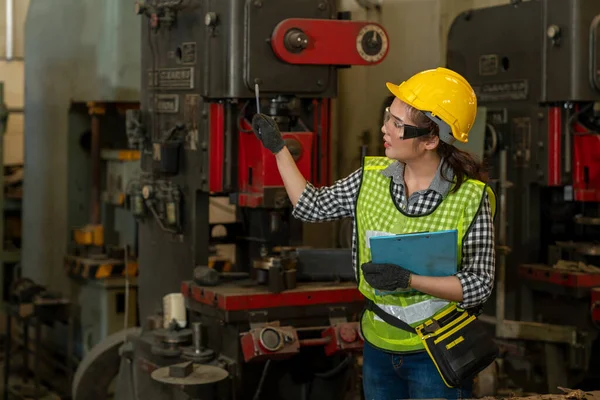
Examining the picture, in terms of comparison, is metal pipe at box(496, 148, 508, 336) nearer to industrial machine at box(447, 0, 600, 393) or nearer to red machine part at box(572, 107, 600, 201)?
industrial machine at box(447, 0, 600, 393)

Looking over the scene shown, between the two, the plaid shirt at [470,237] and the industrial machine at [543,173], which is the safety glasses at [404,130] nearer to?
the plaid shirt at [470,237]

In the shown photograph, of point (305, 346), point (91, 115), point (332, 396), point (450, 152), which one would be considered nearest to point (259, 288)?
point (305, 346)

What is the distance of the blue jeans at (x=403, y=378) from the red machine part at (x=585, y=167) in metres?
2.13

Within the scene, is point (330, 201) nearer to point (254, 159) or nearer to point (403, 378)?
point (403, 378)

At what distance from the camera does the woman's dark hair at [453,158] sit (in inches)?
99.3

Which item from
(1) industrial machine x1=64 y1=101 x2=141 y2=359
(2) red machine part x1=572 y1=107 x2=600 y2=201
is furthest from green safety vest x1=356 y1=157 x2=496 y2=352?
(1) industrial machine x1=64 y1=101 x2=141 y2=359

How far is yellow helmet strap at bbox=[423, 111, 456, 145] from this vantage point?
252cm

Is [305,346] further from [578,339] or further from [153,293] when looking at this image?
[578,339]

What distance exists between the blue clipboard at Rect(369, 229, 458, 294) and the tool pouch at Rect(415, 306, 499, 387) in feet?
0.47

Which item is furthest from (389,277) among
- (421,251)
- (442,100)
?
(442,100)

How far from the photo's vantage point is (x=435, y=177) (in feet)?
8.30

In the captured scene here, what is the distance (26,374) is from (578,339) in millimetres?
2757

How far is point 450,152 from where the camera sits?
2562 millimetres

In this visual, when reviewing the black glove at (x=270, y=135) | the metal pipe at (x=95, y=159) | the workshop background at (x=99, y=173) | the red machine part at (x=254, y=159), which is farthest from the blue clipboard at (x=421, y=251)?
the metal pipe at (x=95, y=159)
